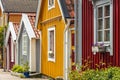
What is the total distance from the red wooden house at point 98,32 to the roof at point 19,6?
2453 centimetres

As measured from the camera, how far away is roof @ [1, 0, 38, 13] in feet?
131

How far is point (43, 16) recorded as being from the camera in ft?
77.0

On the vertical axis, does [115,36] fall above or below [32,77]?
above

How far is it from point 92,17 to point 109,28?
1283 millimetres

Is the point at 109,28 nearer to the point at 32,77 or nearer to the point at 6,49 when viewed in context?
the point at 32,77

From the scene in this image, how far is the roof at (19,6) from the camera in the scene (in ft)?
131

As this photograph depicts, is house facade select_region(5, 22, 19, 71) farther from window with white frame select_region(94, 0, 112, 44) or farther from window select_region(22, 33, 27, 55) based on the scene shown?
window with white frame select_region(94, 0, 112, 44)

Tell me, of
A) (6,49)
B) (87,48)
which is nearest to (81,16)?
(87,48)

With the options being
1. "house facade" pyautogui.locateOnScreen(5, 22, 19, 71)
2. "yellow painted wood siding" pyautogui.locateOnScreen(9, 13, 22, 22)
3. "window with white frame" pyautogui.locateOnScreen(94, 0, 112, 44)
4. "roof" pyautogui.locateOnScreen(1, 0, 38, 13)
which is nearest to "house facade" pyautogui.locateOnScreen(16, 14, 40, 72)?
"house facade" pyautogui.locateOnScreen(5, 22, 19, 71)

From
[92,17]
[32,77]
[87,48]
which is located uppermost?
[92,17]

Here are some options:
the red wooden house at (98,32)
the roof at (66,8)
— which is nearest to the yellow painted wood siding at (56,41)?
the roof at (66,8)

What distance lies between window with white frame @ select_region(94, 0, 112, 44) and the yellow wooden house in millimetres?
4764

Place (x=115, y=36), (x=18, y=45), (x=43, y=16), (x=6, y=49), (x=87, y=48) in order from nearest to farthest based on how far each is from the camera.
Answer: (x=115, y=36), (x=87, y=48), (x=43, y=16), (x=18, y=45), (x=6, y=49)

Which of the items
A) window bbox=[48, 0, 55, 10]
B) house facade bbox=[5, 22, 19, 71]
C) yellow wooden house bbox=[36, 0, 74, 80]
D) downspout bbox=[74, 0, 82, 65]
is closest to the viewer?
downspout bbox=[74, 0, 82, 65]
